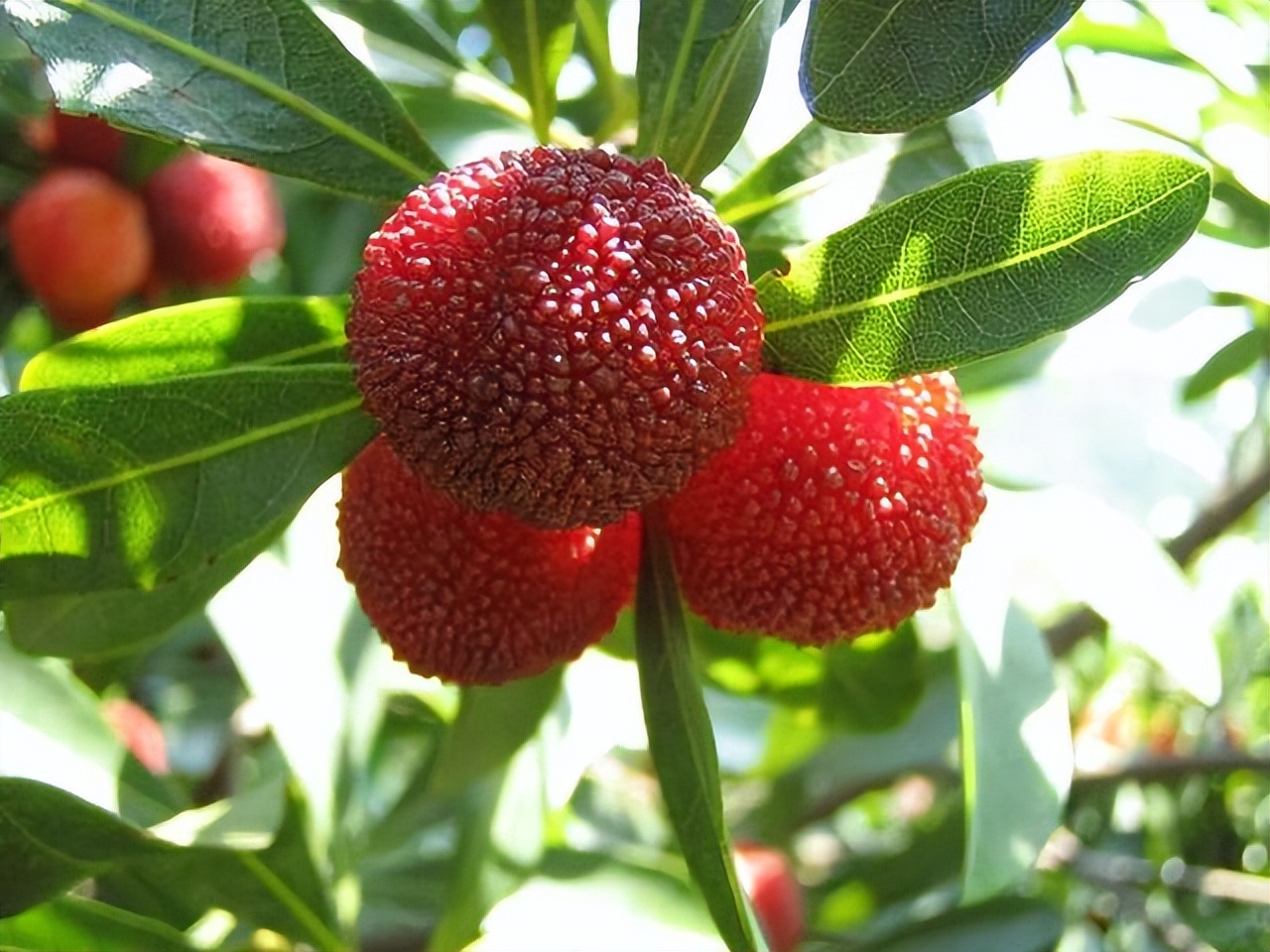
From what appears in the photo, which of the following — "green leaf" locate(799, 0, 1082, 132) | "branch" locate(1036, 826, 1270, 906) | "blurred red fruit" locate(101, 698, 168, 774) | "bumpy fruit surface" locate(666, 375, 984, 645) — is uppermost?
"green leaf" locate(799, 0, 1082, 132)

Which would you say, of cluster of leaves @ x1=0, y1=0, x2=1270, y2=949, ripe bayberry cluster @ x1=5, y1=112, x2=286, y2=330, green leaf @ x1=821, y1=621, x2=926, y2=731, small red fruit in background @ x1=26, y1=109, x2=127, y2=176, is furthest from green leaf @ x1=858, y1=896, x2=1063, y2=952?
small red fruit in background @ x1=26, y1=109, x2=127, y2=176

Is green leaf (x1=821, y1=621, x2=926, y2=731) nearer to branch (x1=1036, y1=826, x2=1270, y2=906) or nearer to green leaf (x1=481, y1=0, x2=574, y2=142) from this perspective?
branch (x1=1036, y1=826, x2=1270, y2=906)

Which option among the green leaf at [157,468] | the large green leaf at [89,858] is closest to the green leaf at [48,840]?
the large green leaf at [89,858]

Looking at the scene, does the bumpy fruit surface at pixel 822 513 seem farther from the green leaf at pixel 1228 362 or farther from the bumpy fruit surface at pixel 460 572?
the green leaf at pixel 1228 362

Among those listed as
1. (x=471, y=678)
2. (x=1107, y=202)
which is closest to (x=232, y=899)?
(x=471, y=678)

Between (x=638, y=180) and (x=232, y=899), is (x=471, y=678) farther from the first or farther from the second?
(x=232, y=899)

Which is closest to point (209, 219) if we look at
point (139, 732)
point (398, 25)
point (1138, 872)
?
point (139, 732)
